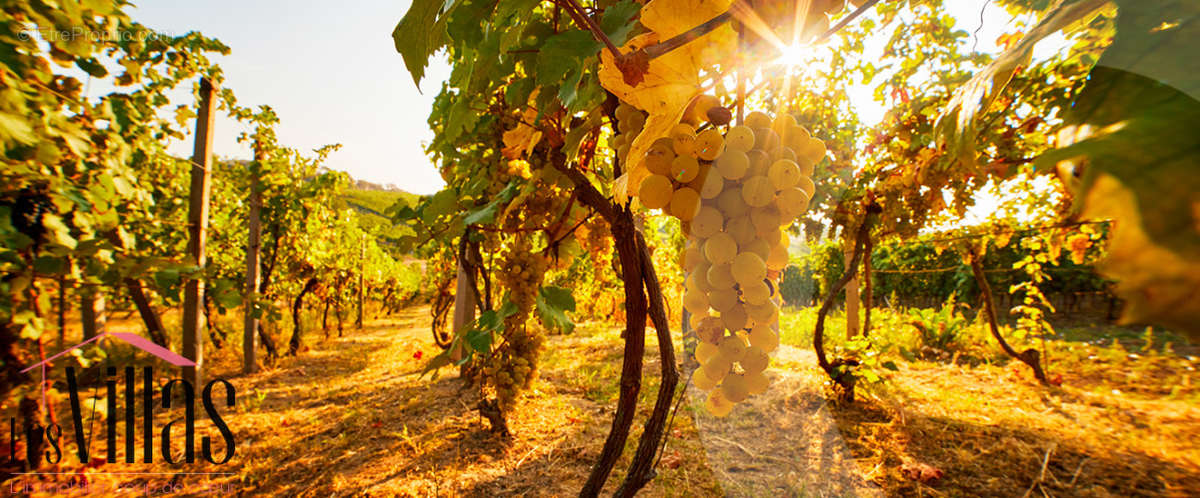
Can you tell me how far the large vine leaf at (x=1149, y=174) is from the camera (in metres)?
0.18

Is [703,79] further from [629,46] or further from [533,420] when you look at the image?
[533,420]

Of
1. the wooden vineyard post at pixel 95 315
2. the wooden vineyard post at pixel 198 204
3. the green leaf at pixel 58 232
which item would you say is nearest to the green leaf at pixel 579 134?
the green leaf at pixel 58 232

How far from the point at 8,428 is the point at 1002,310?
11.8m

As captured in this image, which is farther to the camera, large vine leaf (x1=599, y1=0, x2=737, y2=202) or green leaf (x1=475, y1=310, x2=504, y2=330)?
green leaf (x1=475, y1=310, x2=504, y2=330)

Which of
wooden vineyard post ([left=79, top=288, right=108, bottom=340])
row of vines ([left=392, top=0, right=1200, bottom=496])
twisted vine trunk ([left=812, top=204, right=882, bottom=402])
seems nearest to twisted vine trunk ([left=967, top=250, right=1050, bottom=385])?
twisted vine trunk ([left=812, top=204, right=882, bottom=402])

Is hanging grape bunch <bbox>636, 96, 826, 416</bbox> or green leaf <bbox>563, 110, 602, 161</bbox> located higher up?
green leaf <bbox>563, 110, 602, 161</bbox>

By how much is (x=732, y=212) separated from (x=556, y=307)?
96 centimetres

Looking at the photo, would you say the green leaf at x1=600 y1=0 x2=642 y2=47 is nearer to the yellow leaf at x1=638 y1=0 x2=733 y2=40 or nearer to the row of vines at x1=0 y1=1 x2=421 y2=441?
the yellow leaf at x1=638 y1=0 x2=733 y2=40

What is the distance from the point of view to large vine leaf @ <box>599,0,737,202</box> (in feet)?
1.67

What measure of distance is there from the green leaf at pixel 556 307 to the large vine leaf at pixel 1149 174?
1.25 m

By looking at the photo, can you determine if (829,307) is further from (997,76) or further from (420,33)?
(420,33)

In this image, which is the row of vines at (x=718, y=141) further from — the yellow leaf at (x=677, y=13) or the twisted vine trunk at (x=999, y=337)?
the twisted vine trunk at (x=999, y=337)

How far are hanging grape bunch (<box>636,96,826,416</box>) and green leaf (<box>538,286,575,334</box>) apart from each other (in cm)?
77

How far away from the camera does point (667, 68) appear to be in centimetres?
54
